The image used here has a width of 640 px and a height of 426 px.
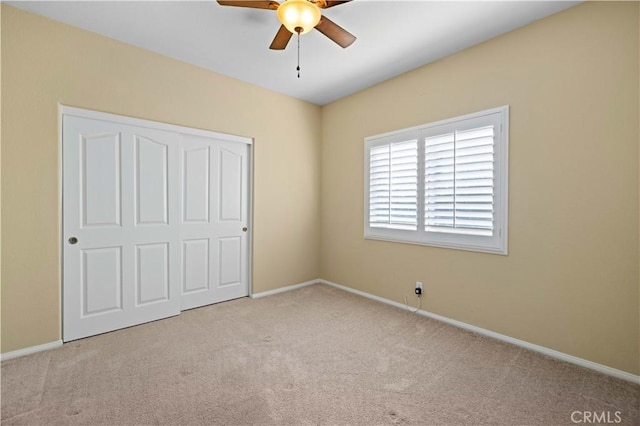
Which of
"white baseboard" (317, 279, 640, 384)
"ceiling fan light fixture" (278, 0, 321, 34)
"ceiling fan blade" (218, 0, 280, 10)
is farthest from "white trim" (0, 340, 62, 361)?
Result: "white baseboard" (317, 279, 640, 384)

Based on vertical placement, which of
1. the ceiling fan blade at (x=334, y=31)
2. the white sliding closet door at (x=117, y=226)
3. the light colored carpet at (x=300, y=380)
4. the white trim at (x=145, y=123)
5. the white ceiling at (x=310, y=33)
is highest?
the white ceiling at (x=310, y=33)

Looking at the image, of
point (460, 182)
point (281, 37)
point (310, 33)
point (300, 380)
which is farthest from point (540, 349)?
point (310, 33)

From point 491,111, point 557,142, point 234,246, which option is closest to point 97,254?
point 234,246

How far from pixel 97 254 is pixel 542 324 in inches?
158

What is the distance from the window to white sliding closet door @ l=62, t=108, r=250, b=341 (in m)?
1.80

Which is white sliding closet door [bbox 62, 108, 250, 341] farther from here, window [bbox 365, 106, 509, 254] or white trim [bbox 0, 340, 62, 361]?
window [bbox 365, 106, 509, 254]

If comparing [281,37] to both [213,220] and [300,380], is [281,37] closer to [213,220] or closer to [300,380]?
[213,220]

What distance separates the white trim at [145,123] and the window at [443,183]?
5.82 ft

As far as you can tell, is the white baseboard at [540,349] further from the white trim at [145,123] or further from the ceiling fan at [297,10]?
the ceiling fan at [297,10]

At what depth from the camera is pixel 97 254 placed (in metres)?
2.83

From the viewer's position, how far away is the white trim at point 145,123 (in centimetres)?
268

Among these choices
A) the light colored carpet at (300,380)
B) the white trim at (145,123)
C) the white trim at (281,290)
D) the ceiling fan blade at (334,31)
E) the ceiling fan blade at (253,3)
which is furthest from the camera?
the white trim at (281,290)

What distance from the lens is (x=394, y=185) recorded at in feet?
11.9

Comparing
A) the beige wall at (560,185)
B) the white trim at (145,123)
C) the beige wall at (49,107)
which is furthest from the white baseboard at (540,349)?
the beige wall at (49,107)
